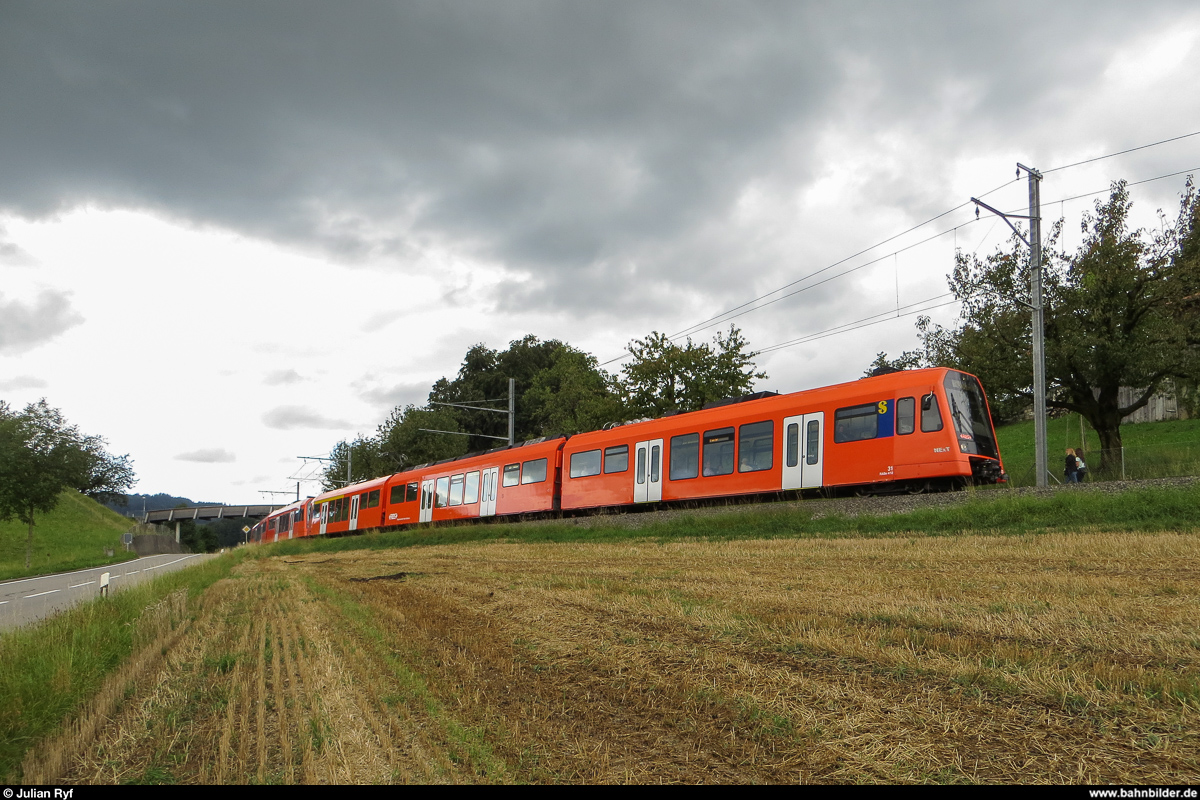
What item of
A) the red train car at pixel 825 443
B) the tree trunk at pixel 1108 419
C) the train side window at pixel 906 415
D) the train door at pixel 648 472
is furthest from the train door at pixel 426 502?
the tree trunk at pixel 1108 419

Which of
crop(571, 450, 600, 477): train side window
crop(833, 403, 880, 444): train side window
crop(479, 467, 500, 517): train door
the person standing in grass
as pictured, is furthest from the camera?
crop(479, 467, 500, 517): train door

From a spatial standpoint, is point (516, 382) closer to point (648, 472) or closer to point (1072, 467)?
point (648, 472)

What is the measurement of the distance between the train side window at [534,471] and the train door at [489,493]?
5.70ft

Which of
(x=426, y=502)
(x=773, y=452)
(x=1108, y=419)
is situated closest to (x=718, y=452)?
(x=773, y=452)

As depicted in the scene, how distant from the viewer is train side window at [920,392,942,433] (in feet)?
50.9

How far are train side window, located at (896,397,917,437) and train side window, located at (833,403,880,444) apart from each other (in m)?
0.48

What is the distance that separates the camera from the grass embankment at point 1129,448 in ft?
65.4

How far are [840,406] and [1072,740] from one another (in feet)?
46.4

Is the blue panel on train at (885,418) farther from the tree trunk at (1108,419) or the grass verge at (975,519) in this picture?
the tree trunk at (1108,419)

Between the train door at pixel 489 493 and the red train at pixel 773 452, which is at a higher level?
the red train at pixel 773 452

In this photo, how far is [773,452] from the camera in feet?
59.9

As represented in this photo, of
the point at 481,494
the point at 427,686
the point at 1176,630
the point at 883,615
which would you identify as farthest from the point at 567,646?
the point at 481,494

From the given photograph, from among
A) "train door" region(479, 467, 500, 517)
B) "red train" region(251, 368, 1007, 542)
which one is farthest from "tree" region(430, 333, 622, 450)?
"red train" region(251, 368, 1007, 542)

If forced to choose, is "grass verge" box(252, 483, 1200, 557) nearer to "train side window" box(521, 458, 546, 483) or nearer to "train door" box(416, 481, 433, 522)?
"train side window" box(521, 458, 546, 483)
